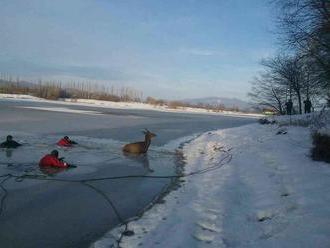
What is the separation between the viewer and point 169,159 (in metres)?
14.4

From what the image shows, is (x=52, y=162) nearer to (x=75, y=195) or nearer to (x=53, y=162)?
(x=53, y=162)

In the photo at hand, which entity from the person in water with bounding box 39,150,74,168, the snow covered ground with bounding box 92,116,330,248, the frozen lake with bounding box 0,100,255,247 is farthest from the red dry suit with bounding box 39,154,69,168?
the snow covered ground with bounding box 92,116,330,248

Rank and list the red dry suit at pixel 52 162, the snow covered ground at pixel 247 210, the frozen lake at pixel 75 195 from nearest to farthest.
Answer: the snow covered ground at pixel 247 210
the frozen lake at pixel 75 195
the red dry suit at pixel 52 162

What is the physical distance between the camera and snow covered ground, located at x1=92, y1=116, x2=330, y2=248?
560cm

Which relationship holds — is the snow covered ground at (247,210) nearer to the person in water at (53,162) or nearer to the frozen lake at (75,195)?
the frozen lake at (75,195)

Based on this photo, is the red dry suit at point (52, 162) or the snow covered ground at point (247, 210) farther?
the red dry suit at point (52, 162)

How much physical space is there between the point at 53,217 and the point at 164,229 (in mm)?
1809

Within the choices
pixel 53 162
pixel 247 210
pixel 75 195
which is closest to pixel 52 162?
pixel 53 162

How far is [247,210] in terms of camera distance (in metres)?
7.10

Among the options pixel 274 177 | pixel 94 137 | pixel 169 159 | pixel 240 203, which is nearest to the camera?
pixel 240 203

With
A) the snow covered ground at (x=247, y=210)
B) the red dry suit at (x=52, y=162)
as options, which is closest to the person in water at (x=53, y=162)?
the red dry suit at (x=52, y=162)

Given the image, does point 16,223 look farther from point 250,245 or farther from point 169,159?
point 169,159

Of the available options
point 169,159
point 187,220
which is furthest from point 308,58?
point 187,220

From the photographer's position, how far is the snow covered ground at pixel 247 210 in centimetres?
560
